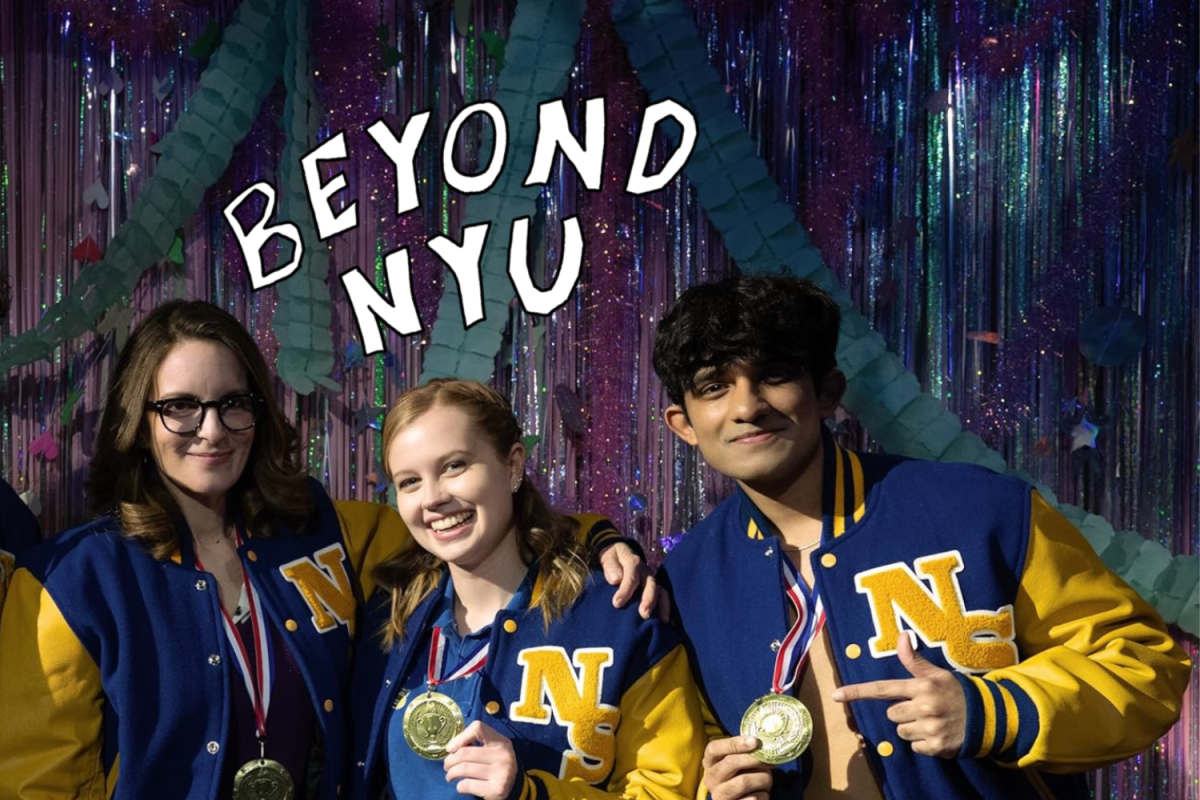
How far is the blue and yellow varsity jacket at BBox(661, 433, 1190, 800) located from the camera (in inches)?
93.7

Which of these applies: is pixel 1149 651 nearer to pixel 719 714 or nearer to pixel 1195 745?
pixel 719 714

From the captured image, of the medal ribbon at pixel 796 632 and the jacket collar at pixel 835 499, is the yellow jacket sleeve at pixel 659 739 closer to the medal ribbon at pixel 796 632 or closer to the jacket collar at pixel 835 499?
the medal ribbon at pixel 796 632

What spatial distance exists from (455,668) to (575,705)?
271 millimetres

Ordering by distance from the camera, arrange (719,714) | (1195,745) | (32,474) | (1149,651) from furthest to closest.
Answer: (32,474) < (1195,745) < (719,714) < (1149,651)

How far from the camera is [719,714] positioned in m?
2.65

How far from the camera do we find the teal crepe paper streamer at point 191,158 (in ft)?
12.5

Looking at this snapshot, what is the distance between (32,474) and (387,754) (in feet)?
6.04

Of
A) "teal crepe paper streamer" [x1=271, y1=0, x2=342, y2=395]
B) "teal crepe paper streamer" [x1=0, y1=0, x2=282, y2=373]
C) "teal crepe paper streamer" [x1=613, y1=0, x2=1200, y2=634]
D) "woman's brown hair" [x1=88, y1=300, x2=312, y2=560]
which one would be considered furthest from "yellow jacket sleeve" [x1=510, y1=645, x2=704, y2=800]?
"teal crepe paper streamer" [x1=0, y1=0, x2=282, y2=373]

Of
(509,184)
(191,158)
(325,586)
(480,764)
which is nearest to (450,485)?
(325,586)

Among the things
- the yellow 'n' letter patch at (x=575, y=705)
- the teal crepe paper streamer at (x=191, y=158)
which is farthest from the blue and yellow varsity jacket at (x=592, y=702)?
the teal crepe paper streamer at (x=191, y=158)

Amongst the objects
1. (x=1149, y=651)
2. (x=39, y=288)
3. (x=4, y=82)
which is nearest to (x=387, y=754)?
(x=1149, y=651)

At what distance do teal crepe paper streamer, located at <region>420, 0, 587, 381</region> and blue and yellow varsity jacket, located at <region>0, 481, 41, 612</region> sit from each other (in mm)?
1152

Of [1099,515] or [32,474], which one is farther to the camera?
[32,474]

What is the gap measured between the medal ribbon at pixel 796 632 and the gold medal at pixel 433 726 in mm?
630
